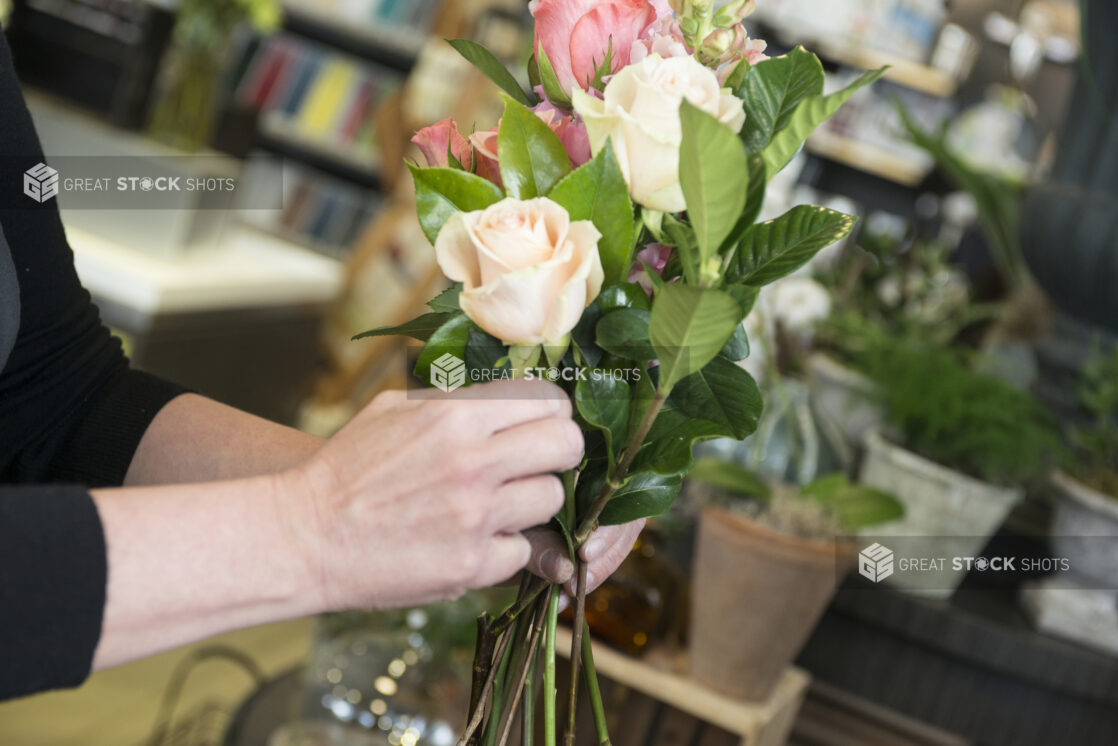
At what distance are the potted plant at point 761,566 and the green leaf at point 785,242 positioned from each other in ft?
1.96

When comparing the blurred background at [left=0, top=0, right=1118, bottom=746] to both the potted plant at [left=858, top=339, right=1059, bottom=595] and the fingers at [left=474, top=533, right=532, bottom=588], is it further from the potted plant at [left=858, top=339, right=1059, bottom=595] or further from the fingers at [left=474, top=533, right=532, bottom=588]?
the fingers at [left=474, top=533, right=532, bottom=588]

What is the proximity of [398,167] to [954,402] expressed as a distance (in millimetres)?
2386

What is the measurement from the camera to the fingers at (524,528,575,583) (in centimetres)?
58

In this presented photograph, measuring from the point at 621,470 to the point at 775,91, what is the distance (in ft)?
0.68

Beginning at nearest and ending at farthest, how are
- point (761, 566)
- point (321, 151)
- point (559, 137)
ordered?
point (559, 137), point (761, 566), point (321, 151)

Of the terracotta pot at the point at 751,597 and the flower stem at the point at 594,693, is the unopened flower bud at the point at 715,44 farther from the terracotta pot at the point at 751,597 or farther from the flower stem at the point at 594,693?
the terracotta pot at the point at 751,597

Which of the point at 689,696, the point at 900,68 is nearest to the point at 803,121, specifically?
the point at 689,696

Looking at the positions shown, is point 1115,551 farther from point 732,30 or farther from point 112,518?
point 112,518

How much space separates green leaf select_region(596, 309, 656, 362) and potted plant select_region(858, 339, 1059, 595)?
0.93 m

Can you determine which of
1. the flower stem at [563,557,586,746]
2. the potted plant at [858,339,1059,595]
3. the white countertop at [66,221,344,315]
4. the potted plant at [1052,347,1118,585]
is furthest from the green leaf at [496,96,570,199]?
the white countertop at [66,221,344,315]

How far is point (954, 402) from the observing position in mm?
1385

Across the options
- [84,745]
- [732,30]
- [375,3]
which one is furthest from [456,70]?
[732,30]

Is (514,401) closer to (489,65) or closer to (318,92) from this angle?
(489,65)

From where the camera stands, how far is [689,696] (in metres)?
1.15
